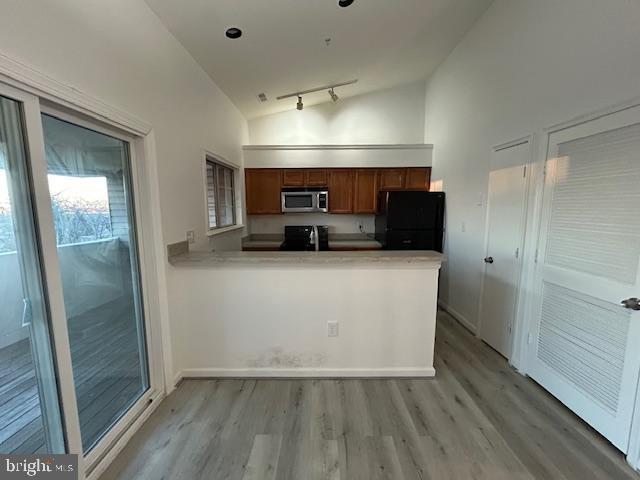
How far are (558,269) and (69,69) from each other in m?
3.14

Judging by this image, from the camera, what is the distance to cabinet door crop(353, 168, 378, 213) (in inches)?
176

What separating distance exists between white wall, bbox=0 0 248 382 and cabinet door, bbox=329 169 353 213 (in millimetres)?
1938

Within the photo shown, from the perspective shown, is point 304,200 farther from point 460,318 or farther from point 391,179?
point 460,318

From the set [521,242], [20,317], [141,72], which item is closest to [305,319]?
[20,317]

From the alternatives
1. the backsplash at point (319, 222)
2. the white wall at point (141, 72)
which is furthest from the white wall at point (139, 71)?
the backsplash at point (319, 222)

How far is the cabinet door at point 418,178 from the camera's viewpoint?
4410 mm

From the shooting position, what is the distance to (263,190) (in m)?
4.50

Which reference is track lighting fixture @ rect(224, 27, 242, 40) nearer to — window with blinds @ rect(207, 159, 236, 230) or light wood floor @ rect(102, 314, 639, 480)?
window with blinds @ rect(207, 159, 236, 230)

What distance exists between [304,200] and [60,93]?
3.33 metres

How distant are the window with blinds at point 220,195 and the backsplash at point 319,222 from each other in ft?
2.53

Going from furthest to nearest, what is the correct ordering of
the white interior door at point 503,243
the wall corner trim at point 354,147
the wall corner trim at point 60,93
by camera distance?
the wall corner trim at point 354,147
the white interior door at point 503,243
the wall corner trim at point 60,93

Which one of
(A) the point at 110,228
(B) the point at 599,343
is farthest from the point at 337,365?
(A) the point at 110,228

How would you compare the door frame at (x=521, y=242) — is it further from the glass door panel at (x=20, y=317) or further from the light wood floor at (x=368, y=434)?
the glass door panel at (x=20, y=317)

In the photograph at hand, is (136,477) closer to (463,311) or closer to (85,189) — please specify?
(85,189)
